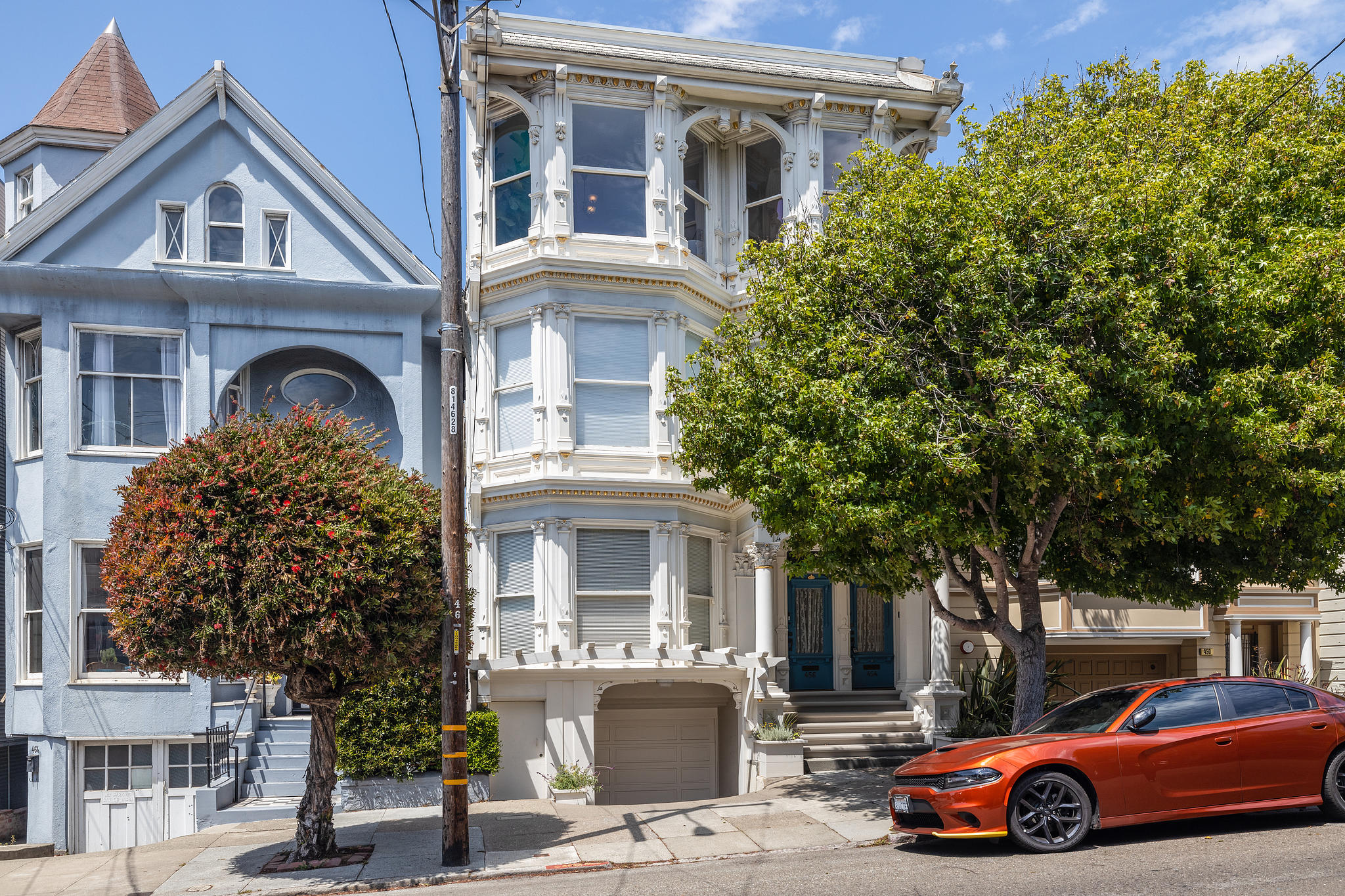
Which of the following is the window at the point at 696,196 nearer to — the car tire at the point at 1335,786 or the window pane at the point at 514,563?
the window pane at the point at 514,563

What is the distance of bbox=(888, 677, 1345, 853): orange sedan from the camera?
9766mm

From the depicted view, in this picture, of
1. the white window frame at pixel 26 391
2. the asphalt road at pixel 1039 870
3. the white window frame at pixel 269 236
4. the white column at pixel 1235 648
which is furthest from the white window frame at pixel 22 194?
the white column at pixel 1235 648

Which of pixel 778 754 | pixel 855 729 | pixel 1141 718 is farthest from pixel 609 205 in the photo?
pixel 1141 718

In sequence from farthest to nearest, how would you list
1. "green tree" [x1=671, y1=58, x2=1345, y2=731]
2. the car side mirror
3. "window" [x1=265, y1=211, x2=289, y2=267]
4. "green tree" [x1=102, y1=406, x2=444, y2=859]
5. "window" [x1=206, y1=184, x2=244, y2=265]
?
"window" [x1=265, y1=211, x2=289, y2=267], "window" [x1=206, y1=184, x2=244, y2=265], "green tree" [x1=671, y1=58, x2=1345, y2=731], "green tree" [x1=102, y1=406, x2=444, y2=859], the car side mirror

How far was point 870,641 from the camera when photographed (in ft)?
64.7

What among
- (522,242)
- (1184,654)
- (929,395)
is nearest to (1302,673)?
(1184,654)

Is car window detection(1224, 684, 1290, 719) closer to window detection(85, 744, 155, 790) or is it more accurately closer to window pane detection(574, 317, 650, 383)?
window pane detection(574, 317, 650, 383)

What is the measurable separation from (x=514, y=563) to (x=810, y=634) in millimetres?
5436

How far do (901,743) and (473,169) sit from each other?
457 inches

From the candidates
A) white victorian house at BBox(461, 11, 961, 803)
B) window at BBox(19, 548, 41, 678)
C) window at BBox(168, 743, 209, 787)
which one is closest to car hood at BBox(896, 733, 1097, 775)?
white victorian house at BBox(461, 11, 961, 803)

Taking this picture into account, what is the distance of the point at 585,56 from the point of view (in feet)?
59.0

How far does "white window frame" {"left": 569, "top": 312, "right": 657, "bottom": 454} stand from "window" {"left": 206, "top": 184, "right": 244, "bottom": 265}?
618 cm

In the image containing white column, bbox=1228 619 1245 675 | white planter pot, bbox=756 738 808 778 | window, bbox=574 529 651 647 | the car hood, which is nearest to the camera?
the car hood

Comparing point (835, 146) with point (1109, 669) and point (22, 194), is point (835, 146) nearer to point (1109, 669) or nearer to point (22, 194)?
point (1109, 669)
